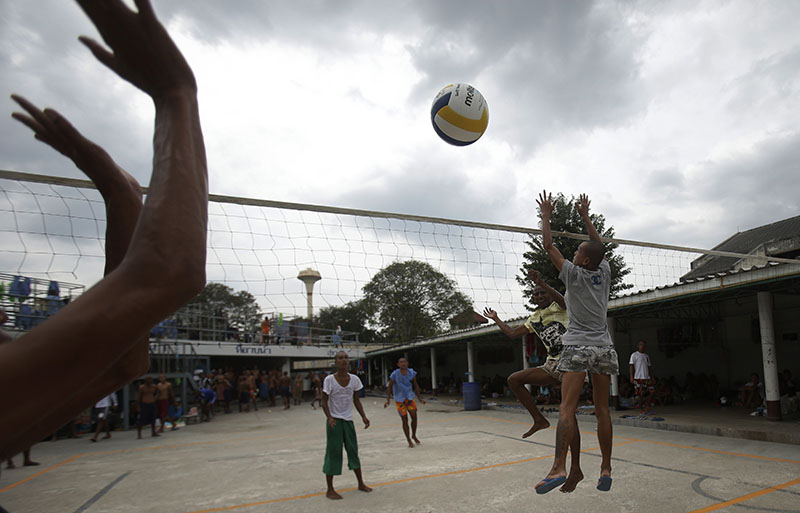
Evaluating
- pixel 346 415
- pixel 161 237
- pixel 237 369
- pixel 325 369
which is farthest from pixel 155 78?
pixel 325 369

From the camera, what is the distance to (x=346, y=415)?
7207mm

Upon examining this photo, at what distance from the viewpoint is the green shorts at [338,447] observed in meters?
6.70

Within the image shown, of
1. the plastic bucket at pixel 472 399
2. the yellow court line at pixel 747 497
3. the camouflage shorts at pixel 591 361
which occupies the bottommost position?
the plastic bucket at pixel 472 399

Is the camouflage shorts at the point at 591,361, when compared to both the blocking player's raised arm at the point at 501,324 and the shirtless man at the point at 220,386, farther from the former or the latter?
the shirtless man at the point at 220,386

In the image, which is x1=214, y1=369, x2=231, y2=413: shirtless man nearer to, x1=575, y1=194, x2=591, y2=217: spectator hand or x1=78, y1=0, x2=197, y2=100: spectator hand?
x1=575, y1=194, x2=591, y2=217: spectator hand

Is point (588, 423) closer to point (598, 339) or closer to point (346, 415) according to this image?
point (346, 415)

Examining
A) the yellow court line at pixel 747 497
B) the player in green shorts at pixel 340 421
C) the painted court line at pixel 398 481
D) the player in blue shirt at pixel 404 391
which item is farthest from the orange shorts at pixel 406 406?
the yellow court line at pixel 747 497

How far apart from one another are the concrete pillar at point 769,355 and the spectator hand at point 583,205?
29.9ft

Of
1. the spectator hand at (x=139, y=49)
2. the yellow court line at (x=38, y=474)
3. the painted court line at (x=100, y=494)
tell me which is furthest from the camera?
the yellow court line at (x=38, y=474)

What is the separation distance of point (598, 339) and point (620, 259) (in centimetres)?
2126

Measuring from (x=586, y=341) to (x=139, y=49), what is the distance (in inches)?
144

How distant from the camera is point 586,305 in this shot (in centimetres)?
389

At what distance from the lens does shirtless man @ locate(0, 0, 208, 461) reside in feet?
2.01

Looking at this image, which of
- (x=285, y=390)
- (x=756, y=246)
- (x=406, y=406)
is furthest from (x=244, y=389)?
(x=756, y=246)
